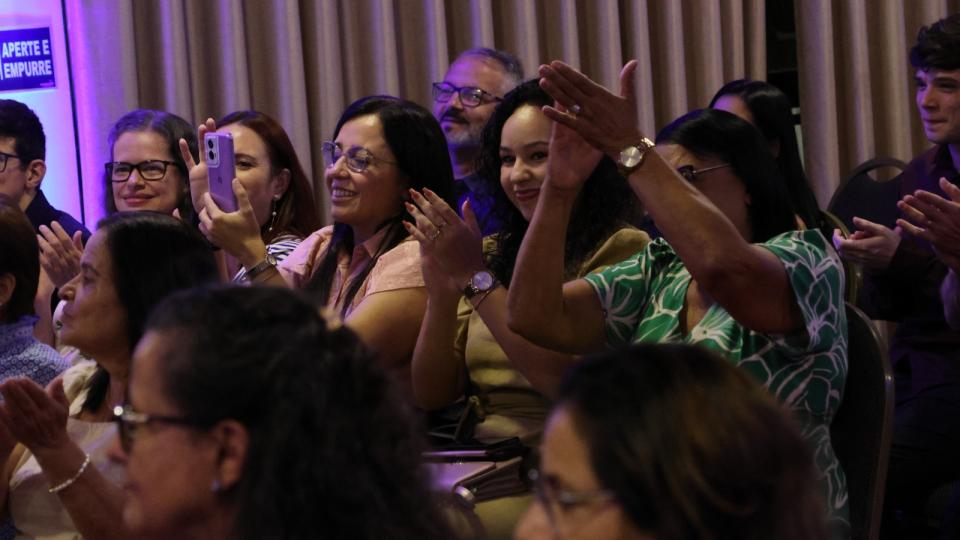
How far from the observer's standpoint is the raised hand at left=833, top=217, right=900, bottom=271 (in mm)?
2920

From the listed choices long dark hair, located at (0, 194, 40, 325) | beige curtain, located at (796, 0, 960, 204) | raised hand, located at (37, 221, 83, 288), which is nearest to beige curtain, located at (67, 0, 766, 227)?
beige curtain, located at (796, 0, 960, 204)

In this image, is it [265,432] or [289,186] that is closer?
[265,432]

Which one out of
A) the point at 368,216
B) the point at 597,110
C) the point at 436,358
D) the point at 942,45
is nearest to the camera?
the point at 597,110

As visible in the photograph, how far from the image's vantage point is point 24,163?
3910 mm

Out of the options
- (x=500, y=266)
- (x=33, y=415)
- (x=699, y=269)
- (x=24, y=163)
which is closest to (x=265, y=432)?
(x=33, y=415)

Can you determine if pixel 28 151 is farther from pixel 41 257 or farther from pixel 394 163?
pixel 394 163

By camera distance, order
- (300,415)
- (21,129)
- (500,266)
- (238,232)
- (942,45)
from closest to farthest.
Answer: (300,415), (500,266), (238,232), (942,45), (21,129)

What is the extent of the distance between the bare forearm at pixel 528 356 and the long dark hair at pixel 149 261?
1.80ft

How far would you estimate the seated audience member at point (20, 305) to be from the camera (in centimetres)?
281

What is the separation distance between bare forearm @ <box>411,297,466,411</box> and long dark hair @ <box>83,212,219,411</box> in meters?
0.48

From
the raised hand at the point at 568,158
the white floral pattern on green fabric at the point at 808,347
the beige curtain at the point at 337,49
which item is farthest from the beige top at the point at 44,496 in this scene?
the beige curtain at the point at 337,49

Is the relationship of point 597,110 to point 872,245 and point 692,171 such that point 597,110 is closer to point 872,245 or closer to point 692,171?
point 692,171

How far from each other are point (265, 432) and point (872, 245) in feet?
6.20

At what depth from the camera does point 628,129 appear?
7.40 ft
